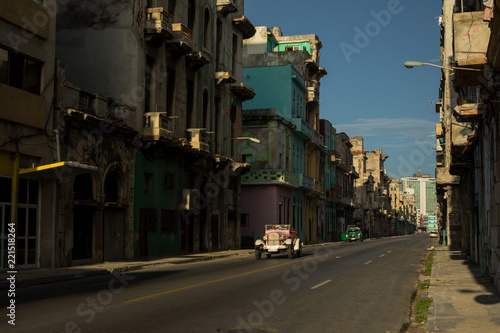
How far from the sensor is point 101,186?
81.2 ft

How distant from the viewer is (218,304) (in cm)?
1227

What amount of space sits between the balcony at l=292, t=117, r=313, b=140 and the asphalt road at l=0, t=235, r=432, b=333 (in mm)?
38167

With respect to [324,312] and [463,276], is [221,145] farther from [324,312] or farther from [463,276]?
[324,312]

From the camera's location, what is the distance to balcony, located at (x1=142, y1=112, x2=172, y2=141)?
92.2ft

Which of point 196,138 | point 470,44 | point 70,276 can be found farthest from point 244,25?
point 470,44

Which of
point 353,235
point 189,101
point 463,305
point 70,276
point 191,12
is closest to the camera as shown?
point 463,305

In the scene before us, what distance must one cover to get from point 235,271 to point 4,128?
361 inches

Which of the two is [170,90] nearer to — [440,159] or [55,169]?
[55,169]

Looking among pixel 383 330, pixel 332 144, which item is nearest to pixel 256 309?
pixel 383 330

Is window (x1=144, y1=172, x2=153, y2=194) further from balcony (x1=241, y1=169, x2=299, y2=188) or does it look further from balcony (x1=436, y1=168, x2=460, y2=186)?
balcony (x1=241, y1=169, x2=299, y2=188)

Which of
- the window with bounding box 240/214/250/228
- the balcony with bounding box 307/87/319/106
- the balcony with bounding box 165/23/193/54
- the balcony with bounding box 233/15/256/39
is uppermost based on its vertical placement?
the balcony with bounding box 233/15/256/39

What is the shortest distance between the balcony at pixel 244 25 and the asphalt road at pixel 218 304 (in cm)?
2622

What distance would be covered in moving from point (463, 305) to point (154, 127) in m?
18.8

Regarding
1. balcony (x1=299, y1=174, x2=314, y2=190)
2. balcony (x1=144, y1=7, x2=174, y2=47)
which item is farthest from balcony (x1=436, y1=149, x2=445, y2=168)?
balcony (x1=144, y1=7, x2=174, y2=47)
